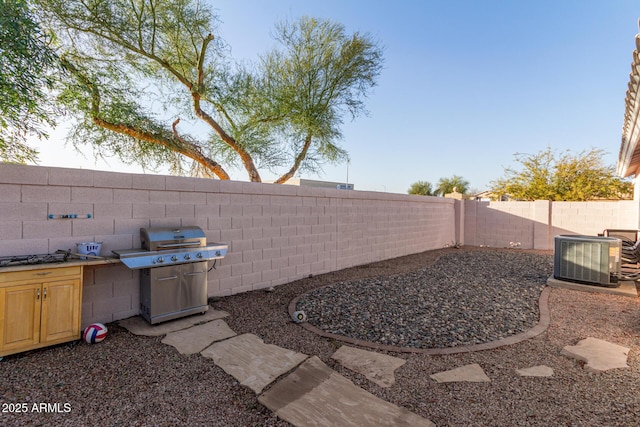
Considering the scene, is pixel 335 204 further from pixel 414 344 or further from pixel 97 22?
pixel 97 22

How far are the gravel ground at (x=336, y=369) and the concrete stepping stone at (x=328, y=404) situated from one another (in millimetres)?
89

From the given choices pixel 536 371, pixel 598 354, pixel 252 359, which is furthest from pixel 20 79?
pixel 598 354

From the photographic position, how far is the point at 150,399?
6.56 ft

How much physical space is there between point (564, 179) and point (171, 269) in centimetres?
1830

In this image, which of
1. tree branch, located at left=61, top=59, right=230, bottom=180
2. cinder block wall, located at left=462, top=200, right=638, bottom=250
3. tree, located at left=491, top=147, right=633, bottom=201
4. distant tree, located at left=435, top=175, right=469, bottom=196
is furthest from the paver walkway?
distant tree, located at left=435, top=175, right=469, bottom=196

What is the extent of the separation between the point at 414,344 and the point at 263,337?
1.59m

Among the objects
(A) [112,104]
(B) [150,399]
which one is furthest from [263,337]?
(A) [112,104]

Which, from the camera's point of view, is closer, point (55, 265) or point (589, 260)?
point (55, 265)

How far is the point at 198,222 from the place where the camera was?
163 inches

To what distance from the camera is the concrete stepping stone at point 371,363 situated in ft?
7.55

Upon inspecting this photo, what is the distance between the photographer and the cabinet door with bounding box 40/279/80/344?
2604 mm

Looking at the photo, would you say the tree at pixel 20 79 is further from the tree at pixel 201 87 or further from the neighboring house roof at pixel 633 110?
the neighboring house roof at pixel 633 110

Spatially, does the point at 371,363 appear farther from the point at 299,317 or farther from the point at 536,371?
the point at 536,371

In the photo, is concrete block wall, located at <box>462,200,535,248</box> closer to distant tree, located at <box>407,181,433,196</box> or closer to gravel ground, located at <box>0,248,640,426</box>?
gravel ground, located at <box>0,248,640,426</box>
